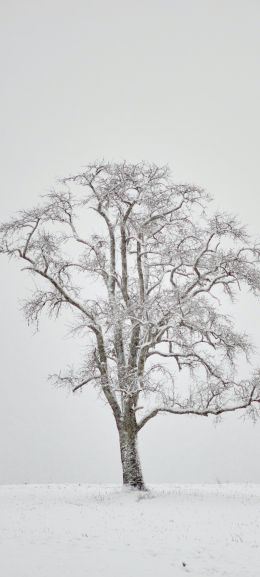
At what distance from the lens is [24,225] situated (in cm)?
2100

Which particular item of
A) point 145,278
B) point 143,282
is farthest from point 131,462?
point 145,278

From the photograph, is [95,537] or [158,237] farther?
[158,237]

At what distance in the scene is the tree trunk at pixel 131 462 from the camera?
20.9m

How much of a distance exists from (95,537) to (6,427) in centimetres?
7270

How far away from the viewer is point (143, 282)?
23.3m

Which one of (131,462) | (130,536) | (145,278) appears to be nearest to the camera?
(130,536)

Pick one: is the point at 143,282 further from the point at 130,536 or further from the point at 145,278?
the point at 130,536

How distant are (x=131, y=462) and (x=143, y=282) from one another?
7.35m

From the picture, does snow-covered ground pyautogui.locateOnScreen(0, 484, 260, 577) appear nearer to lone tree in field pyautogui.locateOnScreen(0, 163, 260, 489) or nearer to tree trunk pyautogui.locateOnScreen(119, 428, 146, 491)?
tree trunk pyautogui.locateOnScreen(119, 428, 146, 491)

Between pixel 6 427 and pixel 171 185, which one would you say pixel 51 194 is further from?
pixel 6 427

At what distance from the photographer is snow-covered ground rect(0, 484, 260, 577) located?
9266 mm

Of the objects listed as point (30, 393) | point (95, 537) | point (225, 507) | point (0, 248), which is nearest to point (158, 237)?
point (0, 248)

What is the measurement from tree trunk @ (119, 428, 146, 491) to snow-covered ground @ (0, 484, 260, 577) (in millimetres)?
1474

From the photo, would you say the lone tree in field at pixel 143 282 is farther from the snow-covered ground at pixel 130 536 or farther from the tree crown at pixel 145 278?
the snow-covered ground at pixel 130 536
